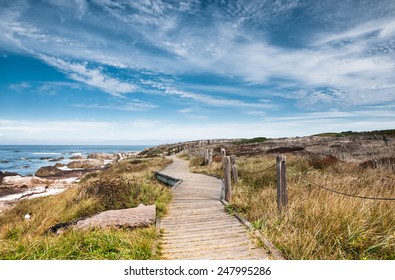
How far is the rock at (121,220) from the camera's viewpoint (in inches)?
228

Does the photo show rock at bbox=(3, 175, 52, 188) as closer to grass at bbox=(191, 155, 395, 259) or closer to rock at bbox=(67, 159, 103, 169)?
rock at bbox=(67, 159, 103, 169)

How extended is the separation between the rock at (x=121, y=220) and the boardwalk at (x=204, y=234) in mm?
432

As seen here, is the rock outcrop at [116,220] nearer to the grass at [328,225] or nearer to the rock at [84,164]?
the grass at [328,225]

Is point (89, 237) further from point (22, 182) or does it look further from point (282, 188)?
point (22, 182)

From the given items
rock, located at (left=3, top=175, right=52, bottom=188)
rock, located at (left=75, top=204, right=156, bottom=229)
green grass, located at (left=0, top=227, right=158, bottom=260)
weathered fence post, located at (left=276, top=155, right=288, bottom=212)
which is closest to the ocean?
rock, located at (left=3, top=175, right=52, bottom=188)

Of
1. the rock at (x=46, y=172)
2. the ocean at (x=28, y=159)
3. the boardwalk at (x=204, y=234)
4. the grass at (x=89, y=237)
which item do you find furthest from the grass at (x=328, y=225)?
the ocean at (x=28, y=159)

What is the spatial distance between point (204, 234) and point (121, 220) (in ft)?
6.23

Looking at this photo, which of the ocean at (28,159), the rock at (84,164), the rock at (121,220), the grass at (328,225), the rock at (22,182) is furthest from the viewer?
the ocean at (28,159)

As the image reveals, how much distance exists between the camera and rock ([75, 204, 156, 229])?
579cm

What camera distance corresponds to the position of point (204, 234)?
5.62m

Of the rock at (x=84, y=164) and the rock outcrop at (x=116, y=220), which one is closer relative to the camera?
the rock outcrop at (x=116, y=220)

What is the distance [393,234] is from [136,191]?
716cm
